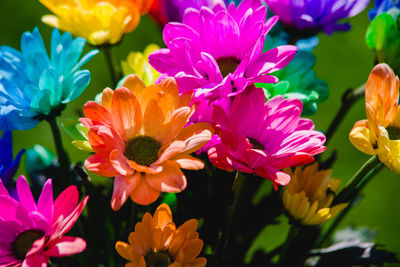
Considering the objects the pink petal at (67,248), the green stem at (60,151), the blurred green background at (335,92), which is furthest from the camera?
the blurred green background at (335,92)

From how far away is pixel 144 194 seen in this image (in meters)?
0.27

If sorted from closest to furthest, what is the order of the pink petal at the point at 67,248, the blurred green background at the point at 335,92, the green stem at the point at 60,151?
the pink petal at the point at 67,248, the green stem at the point at 60,151, the blurred green background at the point at 335,92

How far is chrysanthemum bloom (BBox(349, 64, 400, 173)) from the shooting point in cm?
30

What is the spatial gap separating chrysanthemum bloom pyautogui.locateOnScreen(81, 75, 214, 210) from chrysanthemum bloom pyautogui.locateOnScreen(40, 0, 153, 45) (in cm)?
11

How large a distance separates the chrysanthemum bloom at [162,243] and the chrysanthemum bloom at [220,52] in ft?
0.27

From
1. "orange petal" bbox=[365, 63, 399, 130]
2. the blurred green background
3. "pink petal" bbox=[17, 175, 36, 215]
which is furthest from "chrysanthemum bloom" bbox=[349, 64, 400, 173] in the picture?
the blurred green background

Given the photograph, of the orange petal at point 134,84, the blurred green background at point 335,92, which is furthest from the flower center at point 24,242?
the blurred green background at point 335,92

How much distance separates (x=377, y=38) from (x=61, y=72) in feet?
0.83

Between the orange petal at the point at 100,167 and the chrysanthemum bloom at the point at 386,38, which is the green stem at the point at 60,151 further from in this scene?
the chrysanthemum bloom at the point at 386,38

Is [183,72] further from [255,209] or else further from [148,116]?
[255,209]

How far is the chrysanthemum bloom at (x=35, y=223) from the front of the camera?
267mm

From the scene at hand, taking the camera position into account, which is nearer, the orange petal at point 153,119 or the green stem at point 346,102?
the orange petal at point 153,119

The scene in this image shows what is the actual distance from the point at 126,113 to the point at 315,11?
0.18m

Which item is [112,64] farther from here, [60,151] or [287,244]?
[287,244]
